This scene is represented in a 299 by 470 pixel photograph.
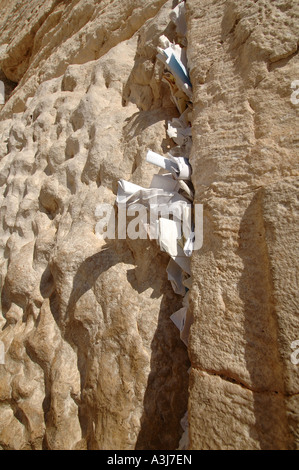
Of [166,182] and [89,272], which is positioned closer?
[166,182]

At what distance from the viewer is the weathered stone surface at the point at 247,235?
1055mm

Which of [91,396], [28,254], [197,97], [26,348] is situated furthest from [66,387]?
[197,97]

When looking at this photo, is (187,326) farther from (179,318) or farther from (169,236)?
(169,236)

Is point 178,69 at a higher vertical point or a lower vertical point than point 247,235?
higher

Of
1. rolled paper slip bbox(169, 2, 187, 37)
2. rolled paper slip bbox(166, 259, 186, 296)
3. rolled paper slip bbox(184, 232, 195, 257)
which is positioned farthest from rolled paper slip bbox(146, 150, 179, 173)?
rolled paper slip bbox(169, 2, 187, 37)

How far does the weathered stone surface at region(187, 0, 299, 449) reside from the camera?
1055 millimetres

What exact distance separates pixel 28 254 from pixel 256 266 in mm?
1767

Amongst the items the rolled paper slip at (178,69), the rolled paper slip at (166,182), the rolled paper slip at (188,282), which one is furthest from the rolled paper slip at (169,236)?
the rolled paper slip at (178,69)

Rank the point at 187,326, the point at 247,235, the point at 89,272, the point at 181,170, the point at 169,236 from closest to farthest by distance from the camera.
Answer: the point at 247,235 < the point at 187,326 < the point at 169,236 < the point at 181,170 < the point at 89,272

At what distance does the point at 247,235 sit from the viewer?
49.5 inches

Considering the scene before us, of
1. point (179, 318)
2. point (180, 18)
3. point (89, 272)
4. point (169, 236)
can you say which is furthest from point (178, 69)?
point (179, 318)

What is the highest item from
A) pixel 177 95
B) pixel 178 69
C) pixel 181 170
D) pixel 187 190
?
pixel 178 69

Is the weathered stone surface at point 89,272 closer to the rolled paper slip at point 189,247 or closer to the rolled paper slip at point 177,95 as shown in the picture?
the rolled paper slip at point 177,95

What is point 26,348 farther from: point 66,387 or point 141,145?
point 141,145
